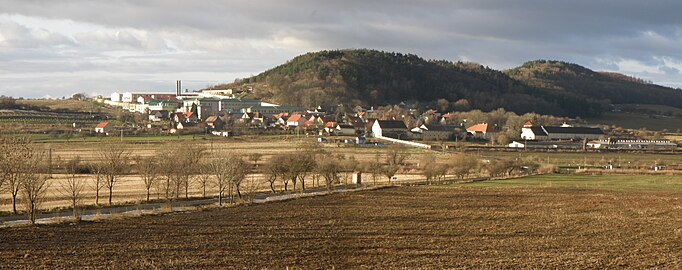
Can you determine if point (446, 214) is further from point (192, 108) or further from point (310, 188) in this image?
point (192, 108)

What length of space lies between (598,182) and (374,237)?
1483 inches

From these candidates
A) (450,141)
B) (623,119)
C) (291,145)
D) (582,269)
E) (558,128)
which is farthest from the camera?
(623,119)

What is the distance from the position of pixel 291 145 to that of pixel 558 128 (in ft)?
187

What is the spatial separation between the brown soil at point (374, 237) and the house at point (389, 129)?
69.2m

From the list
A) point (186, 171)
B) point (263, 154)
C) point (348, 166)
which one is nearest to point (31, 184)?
point (186, 171)

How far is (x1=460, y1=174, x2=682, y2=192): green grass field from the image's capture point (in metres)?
55.1

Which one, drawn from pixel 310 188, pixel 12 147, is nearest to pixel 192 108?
pixel 310 188

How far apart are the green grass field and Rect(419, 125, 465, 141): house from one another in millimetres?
42758

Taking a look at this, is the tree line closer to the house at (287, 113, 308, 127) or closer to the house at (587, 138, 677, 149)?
the house at (587, 138, 677, 149)

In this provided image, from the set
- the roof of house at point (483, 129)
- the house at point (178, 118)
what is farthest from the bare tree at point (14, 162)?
the roof of house at point (483, 129)

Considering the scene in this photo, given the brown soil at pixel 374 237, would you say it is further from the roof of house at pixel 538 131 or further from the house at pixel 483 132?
the roof of house at pixel 538 131

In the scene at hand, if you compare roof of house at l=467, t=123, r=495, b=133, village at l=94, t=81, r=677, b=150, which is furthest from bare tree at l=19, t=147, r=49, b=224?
roof of house at l=467, t=123, r=495, b=133

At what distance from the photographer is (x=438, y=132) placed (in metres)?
Result: 113

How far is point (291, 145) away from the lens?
87125mm
